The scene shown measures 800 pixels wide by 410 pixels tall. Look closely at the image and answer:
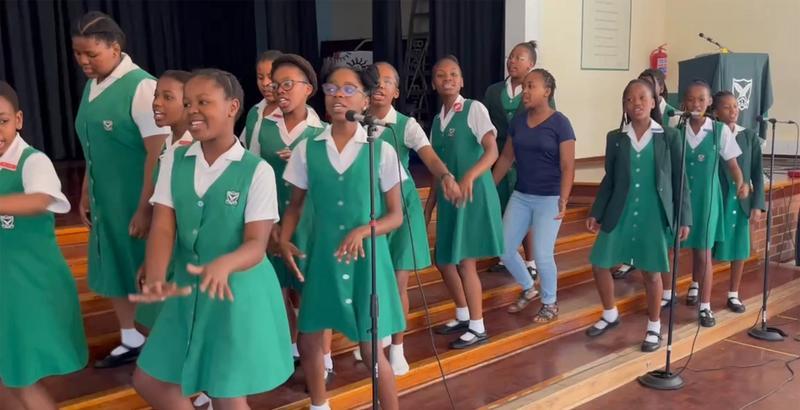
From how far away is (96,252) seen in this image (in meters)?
2.56

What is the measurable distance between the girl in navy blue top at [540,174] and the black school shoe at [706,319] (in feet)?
3.21

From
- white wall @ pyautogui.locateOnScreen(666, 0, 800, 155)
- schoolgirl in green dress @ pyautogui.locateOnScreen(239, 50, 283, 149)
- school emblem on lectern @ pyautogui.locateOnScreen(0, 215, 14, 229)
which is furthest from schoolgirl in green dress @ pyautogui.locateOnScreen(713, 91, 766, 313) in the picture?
white wall @ pyautogui.locateOnScreen(666, 0, 800, 155)

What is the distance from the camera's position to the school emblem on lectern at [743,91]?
6.32 m

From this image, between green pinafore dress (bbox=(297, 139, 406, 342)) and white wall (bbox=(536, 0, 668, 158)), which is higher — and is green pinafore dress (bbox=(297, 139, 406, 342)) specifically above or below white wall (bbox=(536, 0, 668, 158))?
below

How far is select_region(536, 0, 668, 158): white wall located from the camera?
6.36 m

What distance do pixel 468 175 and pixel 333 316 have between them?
3.06 ft

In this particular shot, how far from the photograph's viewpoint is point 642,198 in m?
3.52

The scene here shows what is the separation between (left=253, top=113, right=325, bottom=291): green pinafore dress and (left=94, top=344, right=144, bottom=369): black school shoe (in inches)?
25.7

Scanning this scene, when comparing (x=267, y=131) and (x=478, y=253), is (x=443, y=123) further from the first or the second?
(x=267, y=131)

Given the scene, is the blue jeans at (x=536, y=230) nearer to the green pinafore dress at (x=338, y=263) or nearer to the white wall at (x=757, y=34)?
the green pinafore dress at (x=338, y=263)

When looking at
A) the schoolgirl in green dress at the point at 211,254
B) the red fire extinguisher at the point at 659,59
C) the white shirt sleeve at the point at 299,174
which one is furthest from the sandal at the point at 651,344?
the red fire extinguisher at the point at 659,59

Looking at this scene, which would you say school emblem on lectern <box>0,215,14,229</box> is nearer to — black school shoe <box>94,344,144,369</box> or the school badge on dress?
the school badge on dress

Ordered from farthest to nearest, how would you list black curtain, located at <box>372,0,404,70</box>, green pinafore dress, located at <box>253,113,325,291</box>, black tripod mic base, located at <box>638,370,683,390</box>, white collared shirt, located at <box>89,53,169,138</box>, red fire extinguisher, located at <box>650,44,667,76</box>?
red fire extinguisher, located at <box>650,44,667,76</box> → black curtain, located at <box>372,0,404,70</box> → black tripod mic base, located at <box>638,370,683,390</box> → green pinafore dress, located at <box>253,113,325,291</box> → white collared shirt, located at <box>89,53,169,138</box>

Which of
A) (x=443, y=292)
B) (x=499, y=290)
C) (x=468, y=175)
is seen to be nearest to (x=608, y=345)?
(x=499, y=290)
